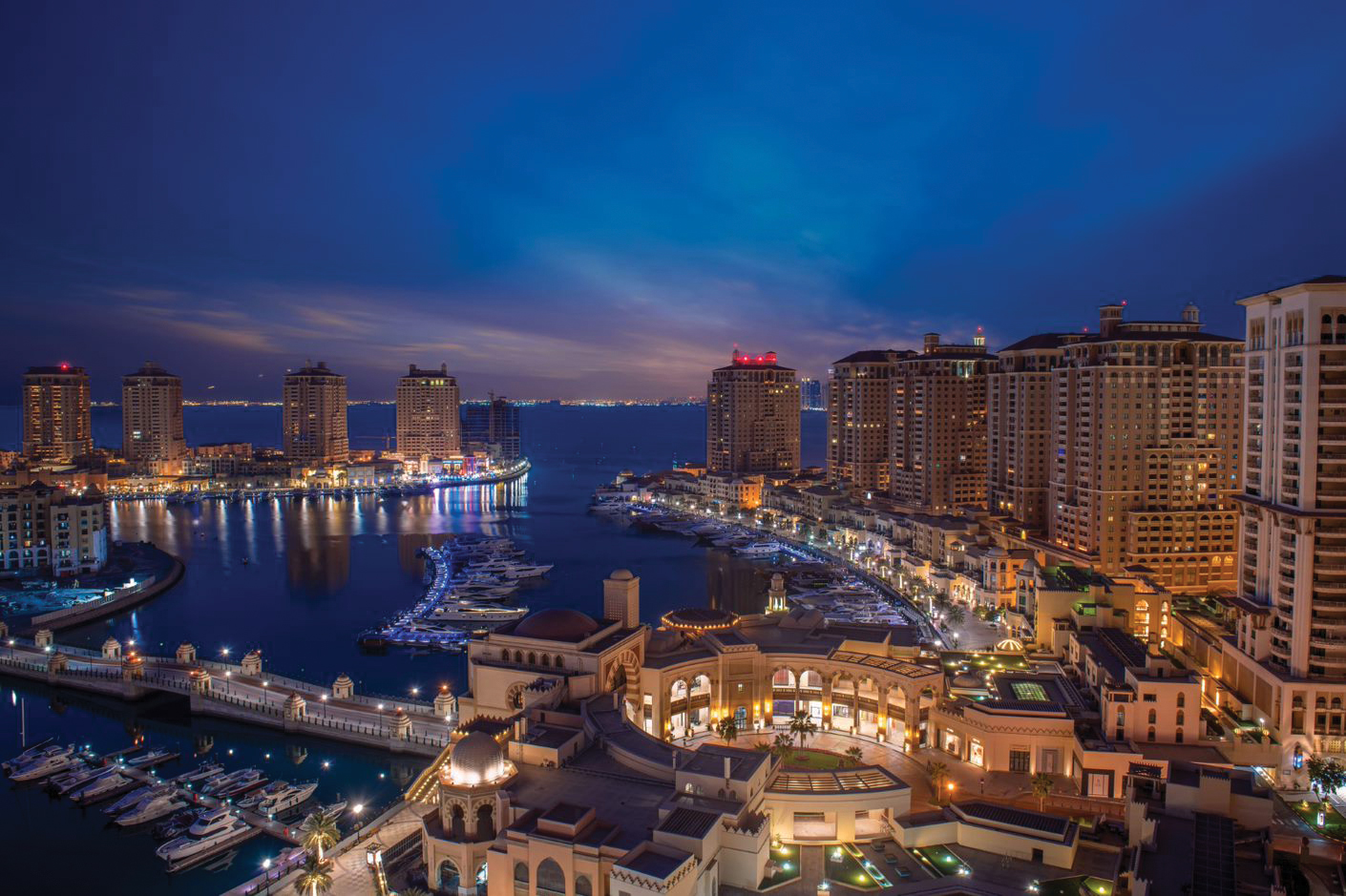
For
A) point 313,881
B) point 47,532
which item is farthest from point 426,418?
point 313,881

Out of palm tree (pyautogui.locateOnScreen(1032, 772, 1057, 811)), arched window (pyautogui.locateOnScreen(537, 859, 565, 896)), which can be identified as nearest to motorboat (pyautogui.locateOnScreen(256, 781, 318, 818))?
arched window (pyautogui.locateOnScreen(537, 859, 565, 896))

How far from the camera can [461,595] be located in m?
56.5

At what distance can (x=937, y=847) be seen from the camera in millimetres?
21844

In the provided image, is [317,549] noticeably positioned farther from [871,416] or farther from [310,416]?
[310,416]

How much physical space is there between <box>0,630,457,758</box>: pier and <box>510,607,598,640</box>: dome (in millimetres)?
5302

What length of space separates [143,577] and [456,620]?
2457 cm

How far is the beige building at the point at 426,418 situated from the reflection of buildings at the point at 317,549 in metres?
40.2

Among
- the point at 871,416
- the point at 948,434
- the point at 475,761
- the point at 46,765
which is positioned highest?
the point at 871,416

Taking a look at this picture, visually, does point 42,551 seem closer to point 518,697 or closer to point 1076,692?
point 518,697

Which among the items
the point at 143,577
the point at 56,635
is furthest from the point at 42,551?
the point at 56,635

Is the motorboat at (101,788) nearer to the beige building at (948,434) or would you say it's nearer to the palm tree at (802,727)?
the palm tree at (802,727)

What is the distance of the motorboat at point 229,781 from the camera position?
29.5 metres

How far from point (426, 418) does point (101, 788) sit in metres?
116

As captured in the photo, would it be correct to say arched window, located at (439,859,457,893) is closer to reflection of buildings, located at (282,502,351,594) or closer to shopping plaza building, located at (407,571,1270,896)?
shopping plaza building, located at (407,571,1270,896)
